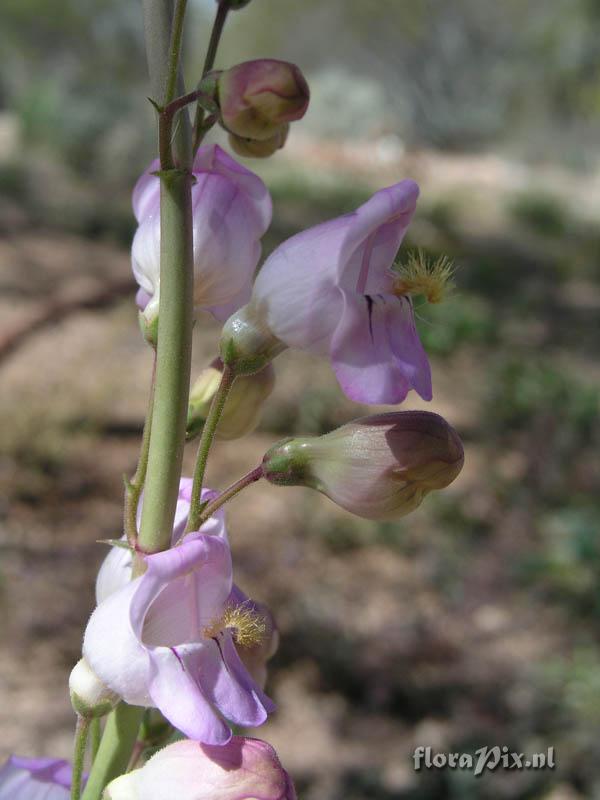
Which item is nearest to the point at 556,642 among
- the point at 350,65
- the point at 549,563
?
the point at 549,563

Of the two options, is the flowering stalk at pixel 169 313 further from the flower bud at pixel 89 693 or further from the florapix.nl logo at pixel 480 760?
the florapix.nl logo at pixel 480 760

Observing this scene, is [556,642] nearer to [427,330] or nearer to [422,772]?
[422,772]

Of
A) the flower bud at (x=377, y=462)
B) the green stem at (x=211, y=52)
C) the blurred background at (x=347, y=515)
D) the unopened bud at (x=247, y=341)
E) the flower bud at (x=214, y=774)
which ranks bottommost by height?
the flower bud at (x=214, y=774)

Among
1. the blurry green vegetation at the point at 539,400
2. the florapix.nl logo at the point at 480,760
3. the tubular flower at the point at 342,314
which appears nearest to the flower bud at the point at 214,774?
the tubular flower at the point at 342,314

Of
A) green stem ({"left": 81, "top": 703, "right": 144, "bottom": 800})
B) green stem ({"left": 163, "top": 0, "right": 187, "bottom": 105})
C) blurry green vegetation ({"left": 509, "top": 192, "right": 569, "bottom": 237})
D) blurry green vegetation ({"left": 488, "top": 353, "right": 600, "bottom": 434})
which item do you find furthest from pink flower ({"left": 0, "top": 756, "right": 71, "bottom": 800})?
blurry green vegetation ({"left": 509, "top": 192, "right": 569, "bottom": 237})

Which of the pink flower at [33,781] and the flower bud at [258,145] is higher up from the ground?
the flower bud at [258,145]

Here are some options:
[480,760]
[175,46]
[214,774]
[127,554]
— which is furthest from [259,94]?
[480,760]
